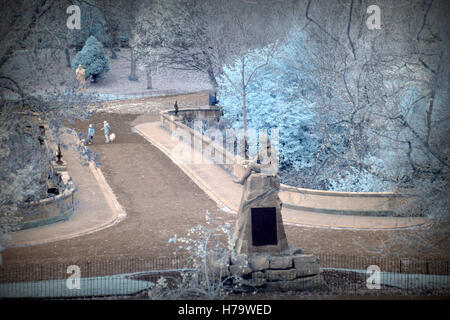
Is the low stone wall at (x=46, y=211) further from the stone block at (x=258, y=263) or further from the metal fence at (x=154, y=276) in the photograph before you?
the stone block at (x=258, y=263)

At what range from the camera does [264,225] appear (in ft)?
50.3

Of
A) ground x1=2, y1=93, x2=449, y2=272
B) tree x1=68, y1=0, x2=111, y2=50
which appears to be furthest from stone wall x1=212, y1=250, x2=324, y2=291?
tree x1=68, y1=0, x2=111, y2=50

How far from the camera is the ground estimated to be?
17.5 meters

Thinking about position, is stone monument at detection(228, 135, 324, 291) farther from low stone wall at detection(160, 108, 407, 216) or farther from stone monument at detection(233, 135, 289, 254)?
low stone wall at detection(160, 108, 407, 216)

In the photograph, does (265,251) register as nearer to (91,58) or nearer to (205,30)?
(205,30)

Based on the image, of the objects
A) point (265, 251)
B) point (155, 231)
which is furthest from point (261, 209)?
point (155, 231)

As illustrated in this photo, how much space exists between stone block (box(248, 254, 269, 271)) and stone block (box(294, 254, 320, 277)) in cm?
79

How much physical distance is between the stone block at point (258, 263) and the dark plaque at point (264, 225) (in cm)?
43

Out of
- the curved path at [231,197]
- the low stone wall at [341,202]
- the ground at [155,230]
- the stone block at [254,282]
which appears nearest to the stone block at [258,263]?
the stone block at [254,282]

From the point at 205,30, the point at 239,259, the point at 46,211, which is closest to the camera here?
the point at 239,259

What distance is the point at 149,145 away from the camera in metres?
33.7

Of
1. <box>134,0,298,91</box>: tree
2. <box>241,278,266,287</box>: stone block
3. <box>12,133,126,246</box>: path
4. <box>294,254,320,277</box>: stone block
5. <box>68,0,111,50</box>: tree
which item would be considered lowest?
<box>241,278,266,287</box>: stone block

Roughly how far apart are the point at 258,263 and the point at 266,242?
0.64 metres

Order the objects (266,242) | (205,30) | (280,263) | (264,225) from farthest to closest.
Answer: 1. (205,30)
2. (266,242)
3. (264,225)
4. (280,263)
